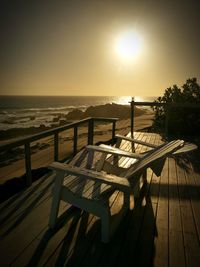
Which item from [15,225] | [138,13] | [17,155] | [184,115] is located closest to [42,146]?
[17,155]

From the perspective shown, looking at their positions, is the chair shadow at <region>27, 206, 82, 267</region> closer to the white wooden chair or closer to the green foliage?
the white wooden chair

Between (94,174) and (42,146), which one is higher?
(94,174)

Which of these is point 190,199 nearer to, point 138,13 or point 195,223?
point 195,223

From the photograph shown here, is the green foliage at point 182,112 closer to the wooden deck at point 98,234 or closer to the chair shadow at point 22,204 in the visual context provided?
the wooden deck at point 98,234

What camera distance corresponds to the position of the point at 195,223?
229 cm

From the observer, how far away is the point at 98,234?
6.88 feet

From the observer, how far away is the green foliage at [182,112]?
25.3ft

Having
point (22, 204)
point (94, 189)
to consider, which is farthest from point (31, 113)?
point (94, 189)

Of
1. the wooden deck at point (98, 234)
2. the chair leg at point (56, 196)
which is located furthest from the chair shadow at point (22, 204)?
the chair leg at point (56, 196)

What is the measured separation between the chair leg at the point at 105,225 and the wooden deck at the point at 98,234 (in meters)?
0.06

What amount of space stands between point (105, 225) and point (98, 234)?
26 centimetres

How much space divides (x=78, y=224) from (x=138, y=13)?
9840 millimetres

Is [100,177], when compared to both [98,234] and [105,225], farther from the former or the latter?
[98,234]

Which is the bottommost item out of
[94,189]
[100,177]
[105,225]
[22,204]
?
[22,204]
